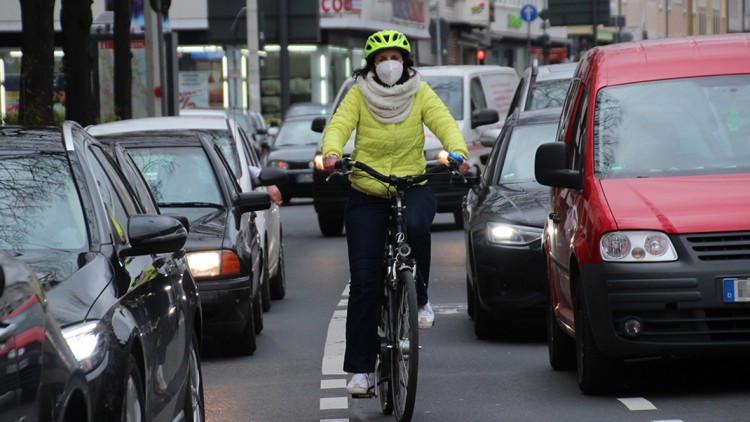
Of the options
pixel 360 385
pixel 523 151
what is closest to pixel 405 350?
pixel 360 385

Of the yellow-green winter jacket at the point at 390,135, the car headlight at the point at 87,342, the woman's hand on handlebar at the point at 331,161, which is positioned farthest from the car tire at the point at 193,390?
the car headlight at the point at 87,342

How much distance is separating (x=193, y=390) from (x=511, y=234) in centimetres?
470

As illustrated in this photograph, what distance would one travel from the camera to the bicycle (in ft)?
27.5

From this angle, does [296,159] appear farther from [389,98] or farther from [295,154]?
[389,98]

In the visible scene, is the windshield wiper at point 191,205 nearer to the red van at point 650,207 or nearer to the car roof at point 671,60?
the red van at point 650,207

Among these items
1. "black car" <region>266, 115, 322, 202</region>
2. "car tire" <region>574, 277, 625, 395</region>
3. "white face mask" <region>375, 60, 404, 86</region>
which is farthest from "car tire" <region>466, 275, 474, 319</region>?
"black car" <region>266, 115, 322, 202</region>

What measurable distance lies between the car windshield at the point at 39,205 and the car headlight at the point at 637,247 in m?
2.98

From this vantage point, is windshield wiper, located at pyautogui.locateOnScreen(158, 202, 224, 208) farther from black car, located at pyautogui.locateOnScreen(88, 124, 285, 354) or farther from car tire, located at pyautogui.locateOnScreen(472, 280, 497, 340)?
car tire, located at pyautogui.locateOnScreen(472, 280, 497, 340)

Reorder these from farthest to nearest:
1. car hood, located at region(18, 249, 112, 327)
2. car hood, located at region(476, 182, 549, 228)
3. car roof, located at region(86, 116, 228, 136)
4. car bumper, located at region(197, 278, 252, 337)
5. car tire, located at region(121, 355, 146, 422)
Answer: car roof, located at region(86, 116, 228, 136), car hood, located at region(476, 182, 549, 228), car bumper, located at region(197, 278, 252, 337), car tire, located at region(121, 355, 146, 422), car hood, located at region(18, 249, 112, 327)

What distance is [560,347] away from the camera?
10.4m

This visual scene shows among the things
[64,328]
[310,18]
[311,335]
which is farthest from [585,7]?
[64,328]

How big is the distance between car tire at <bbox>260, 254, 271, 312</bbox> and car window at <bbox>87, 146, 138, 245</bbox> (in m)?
6.70

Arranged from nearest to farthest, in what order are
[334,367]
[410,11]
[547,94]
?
[334,367] < [547,94] < [410,11]

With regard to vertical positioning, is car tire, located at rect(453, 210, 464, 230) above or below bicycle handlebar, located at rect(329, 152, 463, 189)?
below
